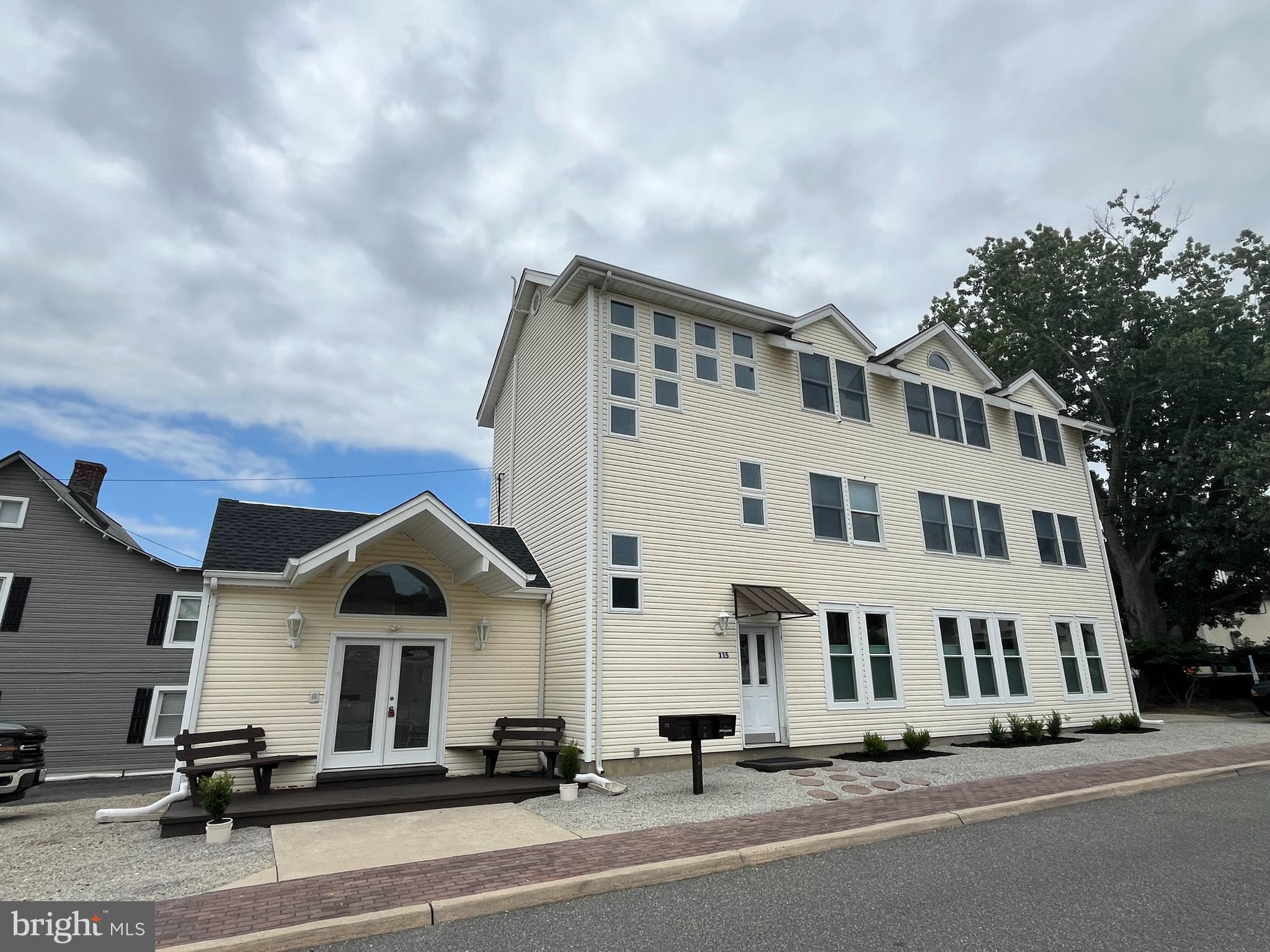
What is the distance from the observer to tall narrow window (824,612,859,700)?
13469mm

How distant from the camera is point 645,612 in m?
11.8

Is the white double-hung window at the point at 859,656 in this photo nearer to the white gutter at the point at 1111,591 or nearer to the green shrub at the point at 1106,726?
the green shrub at the point at 1106,726

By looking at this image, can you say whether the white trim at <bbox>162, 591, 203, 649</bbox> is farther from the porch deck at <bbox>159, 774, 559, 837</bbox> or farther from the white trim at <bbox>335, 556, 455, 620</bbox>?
the porch deck at <bbox>159, 774, 559, 837</bbox>

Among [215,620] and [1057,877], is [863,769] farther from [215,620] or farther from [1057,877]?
[215,620]

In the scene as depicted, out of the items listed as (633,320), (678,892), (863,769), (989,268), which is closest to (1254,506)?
(989,268)

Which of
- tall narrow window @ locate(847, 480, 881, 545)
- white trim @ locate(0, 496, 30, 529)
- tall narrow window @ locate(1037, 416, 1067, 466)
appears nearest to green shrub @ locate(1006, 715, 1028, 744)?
tall narrow window @ locate(847, 480, 881, 545)

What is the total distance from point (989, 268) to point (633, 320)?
22191 millimetres

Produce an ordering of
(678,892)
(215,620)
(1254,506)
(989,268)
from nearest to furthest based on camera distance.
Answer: (678,892), (215,620), (1254,506), (989,268)

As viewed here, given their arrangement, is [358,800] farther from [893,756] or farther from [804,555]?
[893,756]

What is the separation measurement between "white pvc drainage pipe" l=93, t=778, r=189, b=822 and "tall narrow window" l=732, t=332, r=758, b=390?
11318mm

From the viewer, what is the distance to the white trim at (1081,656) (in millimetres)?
16562

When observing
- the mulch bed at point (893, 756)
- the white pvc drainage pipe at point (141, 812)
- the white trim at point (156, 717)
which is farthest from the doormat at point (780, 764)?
the white trim at point (156, 717)

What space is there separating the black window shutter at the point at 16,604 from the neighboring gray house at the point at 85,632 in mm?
21

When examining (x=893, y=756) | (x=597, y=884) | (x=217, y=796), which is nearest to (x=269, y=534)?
(x=217, y=796)
